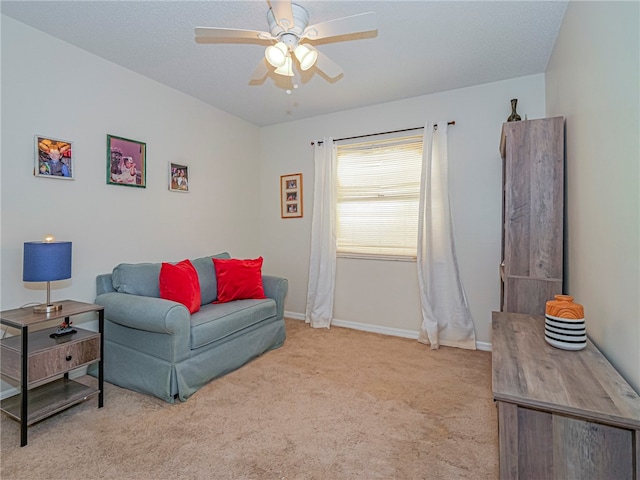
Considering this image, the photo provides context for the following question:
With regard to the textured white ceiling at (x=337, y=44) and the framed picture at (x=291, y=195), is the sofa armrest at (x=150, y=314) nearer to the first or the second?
the textured white ceiling at (x=337, y=44)

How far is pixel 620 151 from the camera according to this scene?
1.32 meters

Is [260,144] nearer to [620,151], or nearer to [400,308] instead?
[400,308]

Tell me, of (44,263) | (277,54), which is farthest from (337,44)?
(44,263)

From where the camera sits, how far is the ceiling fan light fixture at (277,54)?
73.9 inches

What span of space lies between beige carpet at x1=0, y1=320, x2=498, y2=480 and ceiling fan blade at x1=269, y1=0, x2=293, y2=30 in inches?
88.9

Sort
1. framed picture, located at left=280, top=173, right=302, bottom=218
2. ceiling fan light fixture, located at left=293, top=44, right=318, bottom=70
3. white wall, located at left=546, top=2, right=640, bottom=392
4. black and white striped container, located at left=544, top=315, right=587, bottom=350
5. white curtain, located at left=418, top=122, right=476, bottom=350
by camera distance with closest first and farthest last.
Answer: white wall, located at left=546, top=2, right=640, bottom=392 < black and white striped container, located at left=544, top=315, right=587, bottom=350 < ceiling fan light fixture, located at left=293, top=44, right=318, bottom=70 < white curtain, located at left=418, top=122, right=476, bottom=350 < framed picture, located at left=280, top=173, right=302, bottom=218

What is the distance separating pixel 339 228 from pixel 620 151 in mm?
2759

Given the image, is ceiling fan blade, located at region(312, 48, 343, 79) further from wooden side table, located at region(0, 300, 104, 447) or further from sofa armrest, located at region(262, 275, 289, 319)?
wooden side table, located at region(0, 300, 104, 447)

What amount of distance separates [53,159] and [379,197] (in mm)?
2877

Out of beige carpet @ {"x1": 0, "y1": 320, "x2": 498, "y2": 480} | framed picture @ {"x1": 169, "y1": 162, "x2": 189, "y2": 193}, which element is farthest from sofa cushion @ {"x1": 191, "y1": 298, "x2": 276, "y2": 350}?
framed picture @ {"x1": 169, "y1": 162, "x2": 189, "y2": 193}

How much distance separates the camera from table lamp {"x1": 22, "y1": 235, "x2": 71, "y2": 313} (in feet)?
6.42

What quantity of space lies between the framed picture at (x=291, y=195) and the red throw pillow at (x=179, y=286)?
5.99 ft

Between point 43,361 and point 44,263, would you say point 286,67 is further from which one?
point 43,361

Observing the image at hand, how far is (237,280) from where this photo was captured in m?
3.09
